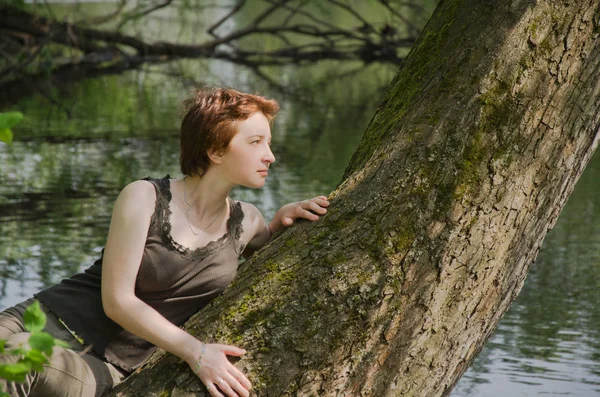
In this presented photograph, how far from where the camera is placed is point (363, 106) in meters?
12.5

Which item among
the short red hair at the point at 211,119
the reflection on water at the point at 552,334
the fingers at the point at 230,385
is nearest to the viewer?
the fingers at the point at 230,385

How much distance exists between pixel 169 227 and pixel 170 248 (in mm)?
52

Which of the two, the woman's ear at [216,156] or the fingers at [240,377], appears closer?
the fingers at [240,377]

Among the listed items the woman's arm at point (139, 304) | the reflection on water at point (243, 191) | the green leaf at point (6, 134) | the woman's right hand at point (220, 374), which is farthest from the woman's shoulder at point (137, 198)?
the reflection on water at point (243, 191)

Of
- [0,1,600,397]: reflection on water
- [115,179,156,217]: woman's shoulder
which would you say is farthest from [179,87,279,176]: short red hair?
[0,1,600,397]: reflection on water

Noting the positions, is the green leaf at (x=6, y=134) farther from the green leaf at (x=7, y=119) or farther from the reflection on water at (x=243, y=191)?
the reflection on water at (x=243, y=191)

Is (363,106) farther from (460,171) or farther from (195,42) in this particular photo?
(460,171)

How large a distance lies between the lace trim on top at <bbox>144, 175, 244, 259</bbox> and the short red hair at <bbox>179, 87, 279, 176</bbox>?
0.30 ft

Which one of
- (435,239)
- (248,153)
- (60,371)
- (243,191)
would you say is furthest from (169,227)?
(243,191)

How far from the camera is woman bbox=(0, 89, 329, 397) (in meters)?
2.25

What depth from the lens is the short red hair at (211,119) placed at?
7.77ft

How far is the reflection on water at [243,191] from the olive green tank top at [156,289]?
6.19 feet

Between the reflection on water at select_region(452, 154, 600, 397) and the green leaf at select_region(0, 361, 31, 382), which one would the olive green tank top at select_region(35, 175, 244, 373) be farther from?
the reflection on water at select_region(452, 154, 600, 397)

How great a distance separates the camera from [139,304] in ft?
7.21
